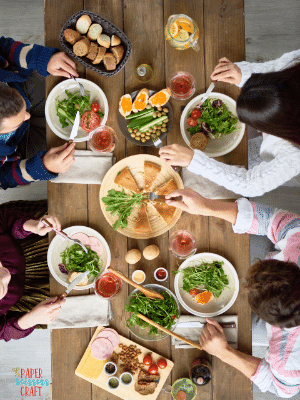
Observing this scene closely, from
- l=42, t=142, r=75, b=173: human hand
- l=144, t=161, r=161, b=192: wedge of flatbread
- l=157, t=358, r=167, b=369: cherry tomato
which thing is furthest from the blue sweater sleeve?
l=157, t=358, r=167, b=369: cherry tomato

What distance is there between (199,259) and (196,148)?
24.6 inches

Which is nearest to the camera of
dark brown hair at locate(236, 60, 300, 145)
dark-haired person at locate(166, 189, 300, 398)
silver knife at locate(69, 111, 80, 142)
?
dark brown hair at locate(236, 60, 300, 145)

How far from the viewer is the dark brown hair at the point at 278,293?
1.40m

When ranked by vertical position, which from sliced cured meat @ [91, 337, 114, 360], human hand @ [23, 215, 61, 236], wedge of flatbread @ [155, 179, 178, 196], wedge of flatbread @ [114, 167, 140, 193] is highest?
wedge of flatbread @ [114, 167, 140, 193]

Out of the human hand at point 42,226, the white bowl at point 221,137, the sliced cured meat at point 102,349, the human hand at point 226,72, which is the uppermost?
the human hand at point 226,72

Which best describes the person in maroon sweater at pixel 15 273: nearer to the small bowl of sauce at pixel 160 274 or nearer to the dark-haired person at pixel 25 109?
the dark-haired person at pixel 25 109

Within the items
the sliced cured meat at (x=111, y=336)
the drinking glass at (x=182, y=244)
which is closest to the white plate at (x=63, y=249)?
the sliced cured meat at (x=111, y=336)

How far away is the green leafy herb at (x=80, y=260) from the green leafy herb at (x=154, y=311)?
28 centimetres

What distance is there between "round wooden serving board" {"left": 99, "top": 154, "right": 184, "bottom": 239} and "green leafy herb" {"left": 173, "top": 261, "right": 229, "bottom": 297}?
274 millimetres

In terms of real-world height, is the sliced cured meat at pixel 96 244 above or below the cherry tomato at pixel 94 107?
below

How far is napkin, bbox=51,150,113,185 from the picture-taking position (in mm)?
1839

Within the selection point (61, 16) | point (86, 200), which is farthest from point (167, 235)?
point (61, 16)

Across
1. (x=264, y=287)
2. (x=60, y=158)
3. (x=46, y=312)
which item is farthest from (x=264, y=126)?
(x=46, y=312)

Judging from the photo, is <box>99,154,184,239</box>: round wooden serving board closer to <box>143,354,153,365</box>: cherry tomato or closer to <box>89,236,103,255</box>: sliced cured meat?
<box>89,236,103,255</box>: sliced cured meat
